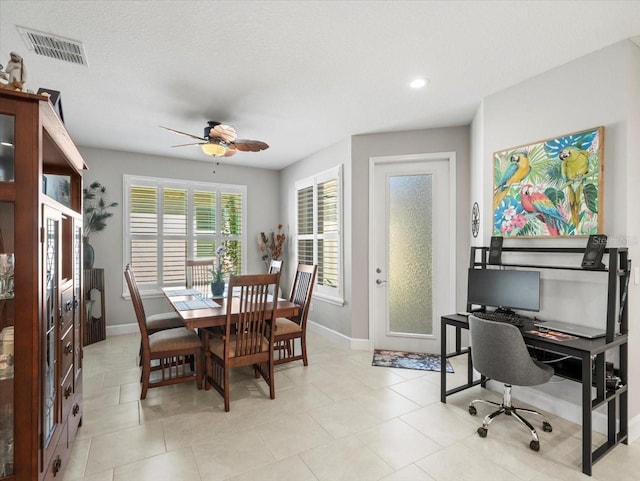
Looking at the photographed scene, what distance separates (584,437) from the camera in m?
2.06

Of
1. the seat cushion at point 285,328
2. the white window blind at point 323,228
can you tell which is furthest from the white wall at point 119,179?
the seat cushion at point 285,328

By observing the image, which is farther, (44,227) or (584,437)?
(584,437)

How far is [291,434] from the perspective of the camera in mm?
2465

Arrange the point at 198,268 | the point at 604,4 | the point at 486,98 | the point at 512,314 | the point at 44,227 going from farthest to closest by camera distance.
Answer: the point at 198,268, the point at 486,98, the point at 512,314, the point at 604,4, the point at 44,227

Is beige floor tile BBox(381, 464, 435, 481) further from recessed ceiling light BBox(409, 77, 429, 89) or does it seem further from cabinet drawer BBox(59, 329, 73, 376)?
recessed ceiling light BBox(409, 77, 429, 89)

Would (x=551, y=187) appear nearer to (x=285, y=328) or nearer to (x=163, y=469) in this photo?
(x=285, y=328)

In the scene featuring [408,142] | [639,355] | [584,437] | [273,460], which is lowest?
[273,460]

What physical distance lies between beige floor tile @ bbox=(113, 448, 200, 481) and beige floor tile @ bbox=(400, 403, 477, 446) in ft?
5.04

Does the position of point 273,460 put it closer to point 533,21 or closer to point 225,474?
point 225,474

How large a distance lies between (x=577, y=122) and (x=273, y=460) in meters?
3.19

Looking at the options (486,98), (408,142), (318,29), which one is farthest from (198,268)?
(486,98)

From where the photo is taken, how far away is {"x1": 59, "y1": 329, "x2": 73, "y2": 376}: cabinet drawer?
76.6 inches

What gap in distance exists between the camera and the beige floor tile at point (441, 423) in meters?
2.43

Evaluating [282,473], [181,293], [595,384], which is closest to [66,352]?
[282,473]
